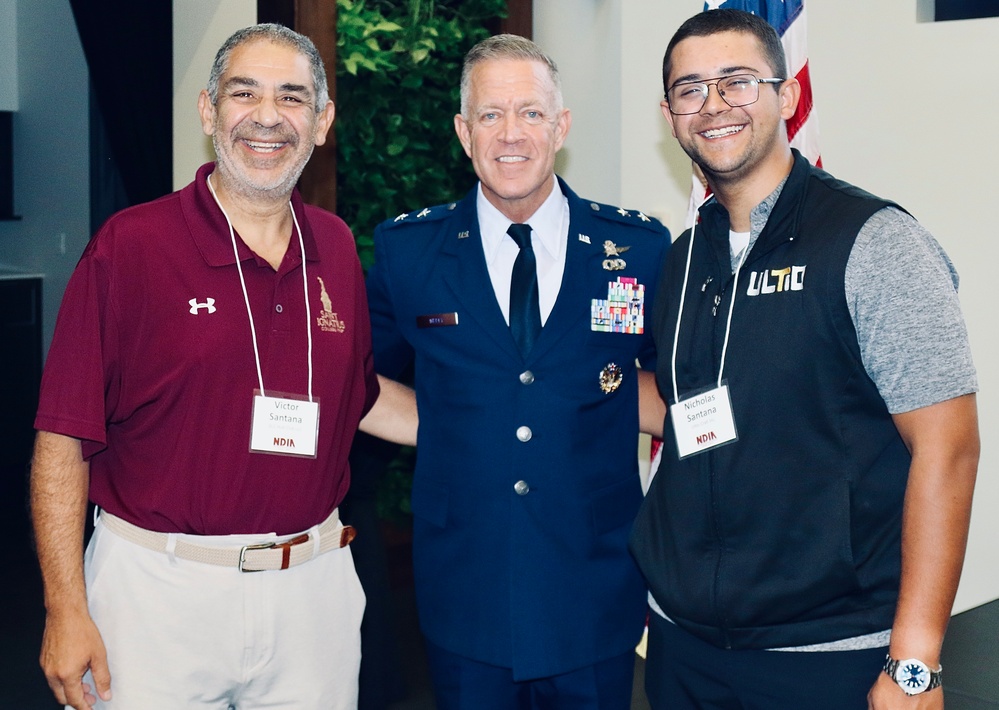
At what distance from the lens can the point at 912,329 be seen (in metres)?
1.42

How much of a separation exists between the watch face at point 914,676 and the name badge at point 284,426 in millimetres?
996

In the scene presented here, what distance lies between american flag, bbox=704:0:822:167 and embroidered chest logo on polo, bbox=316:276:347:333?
132cm

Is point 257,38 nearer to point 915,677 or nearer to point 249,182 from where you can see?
point 249,182

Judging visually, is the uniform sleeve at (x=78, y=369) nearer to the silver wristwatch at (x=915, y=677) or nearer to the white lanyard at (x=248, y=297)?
the white lanyard at (x=248, y=297)

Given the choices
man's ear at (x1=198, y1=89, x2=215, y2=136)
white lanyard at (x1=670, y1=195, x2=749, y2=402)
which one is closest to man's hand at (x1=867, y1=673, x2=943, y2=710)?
white lanyard at (x1=670, y1=195, x2=749, y2=402)

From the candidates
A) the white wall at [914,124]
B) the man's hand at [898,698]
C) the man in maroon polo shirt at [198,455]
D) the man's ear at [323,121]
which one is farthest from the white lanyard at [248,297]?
the white wall at [914,124]

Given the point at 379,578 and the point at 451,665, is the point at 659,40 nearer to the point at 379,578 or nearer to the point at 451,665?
the point at 379,578

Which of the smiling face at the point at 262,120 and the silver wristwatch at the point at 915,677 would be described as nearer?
the silver wristwatch at the point at 915,677

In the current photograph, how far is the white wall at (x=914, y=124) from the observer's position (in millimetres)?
3266

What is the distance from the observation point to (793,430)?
1.55 meters

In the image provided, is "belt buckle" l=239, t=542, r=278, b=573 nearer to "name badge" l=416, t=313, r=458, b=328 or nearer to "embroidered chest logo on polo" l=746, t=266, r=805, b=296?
"name badge" l=416, t=313, r=458, b=328

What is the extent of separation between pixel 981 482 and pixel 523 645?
7.08ft

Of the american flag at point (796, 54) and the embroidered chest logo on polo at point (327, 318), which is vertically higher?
the american flag at point (796, 54)

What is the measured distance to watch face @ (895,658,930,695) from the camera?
1.44m
